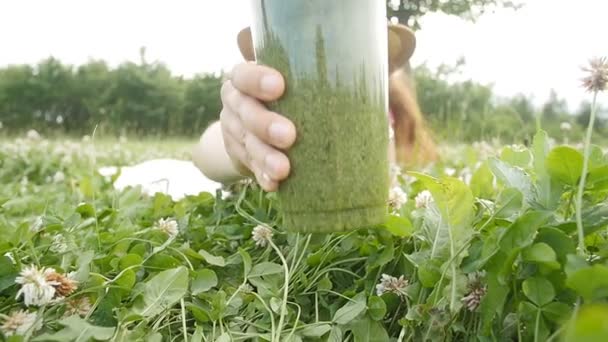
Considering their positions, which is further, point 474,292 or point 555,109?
point 555,109

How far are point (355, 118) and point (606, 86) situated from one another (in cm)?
19

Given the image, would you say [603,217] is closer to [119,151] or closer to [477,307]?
[477,307]

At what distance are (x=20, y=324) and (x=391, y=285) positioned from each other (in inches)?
11.1

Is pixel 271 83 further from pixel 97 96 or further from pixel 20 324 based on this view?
pixel 97 96

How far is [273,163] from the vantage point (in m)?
0.60

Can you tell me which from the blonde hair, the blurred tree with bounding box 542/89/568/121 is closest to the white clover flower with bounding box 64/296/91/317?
the blonde hair

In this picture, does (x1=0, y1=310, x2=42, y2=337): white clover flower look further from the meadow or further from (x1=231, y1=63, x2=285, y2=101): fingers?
(x1=231, y1=63, x2=285, y2=101): fingers

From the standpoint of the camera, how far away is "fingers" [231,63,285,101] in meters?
0.58

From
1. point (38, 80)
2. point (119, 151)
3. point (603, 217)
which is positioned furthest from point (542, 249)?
point (38, 80)

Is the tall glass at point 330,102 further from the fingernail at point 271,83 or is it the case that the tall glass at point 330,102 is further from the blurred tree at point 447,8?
the blurred tree at point 447,8

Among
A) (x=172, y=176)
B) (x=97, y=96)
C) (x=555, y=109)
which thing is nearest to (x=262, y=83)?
(x=172, y=176)

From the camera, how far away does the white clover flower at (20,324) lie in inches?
19.2

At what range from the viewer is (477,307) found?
49 centimetres

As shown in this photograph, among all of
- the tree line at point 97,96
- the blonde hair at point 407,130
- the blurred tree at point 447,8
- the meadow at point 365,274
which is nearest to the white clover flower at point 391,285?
the meadow at point 365,274
